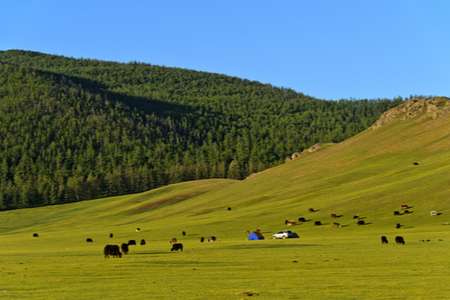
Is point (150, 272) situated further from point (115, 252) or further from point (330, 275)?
point (115, 252)

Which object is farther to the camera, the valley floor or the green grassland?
the green grassland

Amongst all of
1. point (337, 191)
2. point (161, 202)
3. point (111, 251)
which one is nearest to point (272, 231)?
point (337, 191)

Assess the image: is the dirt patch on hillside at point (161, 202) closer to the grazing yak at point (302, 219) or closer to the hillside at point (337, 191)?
the hillside at point (337, 191)

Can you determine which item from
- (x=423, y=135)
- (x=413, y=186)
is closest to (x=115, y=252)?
(x=413, y=186)

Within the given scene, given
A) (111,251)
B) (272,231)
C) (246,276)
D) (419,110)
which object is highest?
(419,110)

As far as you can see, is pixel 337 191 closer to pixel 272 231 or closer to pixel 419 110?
pixel 272 231

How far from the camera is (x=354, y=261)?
4172 cm

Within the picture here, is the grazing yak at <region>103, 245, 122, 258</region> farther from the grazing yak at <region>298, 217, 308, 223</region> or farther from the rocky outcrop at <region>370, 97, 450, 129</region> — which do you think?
the rocky outcrop at <region>370, 97, 450, 129</region>

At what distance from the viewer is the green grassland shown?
99.6 feet

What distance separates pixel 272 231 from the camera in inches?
3538

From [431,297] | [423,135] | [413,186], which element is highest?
[423,135]

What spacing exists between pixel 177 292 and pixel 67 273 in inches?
399

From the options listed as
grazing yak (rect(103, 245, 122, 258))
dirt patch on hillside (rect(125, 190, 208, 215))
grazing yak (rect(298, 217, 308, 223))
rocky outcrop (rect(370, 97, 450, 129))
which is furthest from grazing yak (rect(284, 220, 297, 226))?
rocky outcrop (rect(370, 97, 450, 129))

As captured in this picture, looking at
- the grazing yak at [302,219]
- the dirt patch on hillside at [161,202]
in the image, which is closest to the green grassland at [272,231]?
the dirt patch on hillside at [161,202]
